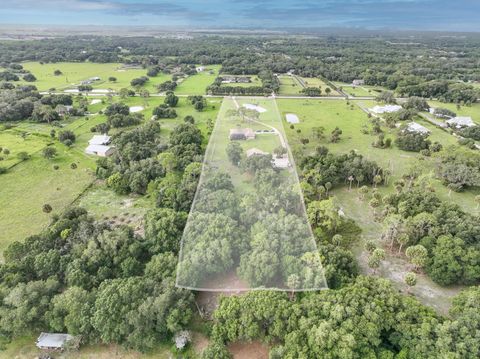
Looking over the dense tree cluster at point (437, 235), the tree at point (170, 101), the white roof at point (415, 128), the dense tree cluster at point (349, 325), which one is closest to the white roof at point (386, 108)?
the white roof at point (415, 128)

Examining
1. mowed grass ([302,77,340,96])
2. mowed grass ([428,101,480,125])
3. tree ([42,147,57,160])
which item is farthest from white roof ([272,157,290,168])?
mowed grass ([302,77,340,96])

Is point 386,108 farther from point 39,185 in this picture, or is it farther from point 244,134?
point 39,185

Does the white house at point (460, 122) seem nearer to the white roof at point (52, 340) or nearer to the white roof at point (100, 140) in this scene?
the white roof at point (100, 140)

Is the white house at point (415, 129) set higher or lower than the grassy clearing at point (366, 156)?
higher

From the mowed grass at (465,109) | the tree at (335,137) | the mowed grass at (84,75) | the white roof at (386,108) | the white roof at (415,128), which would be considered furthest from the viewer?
the mowed grass at (84,75)

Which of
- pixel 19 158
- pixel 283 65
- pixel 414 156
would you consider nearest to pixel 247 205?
pixel 414 156

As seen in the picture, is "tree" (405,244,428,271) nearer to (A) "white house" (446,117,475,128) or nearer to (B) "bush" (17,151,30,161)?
(A) "white house" (446,117,475,128)
